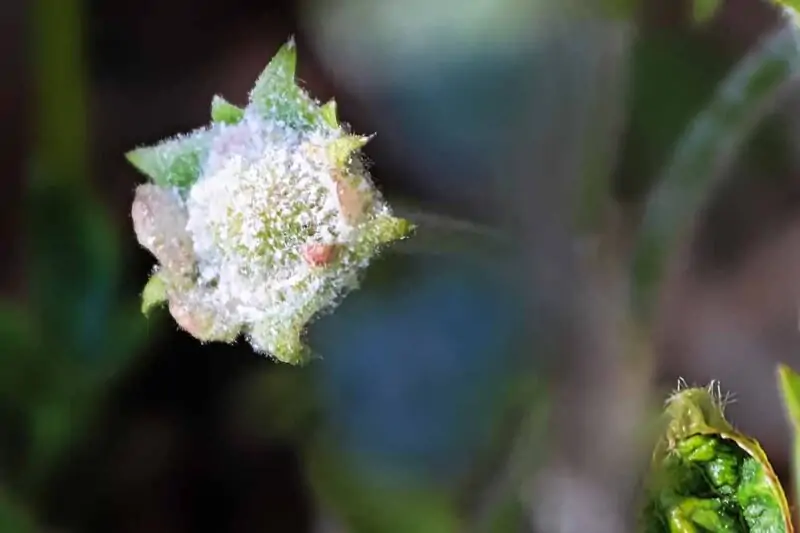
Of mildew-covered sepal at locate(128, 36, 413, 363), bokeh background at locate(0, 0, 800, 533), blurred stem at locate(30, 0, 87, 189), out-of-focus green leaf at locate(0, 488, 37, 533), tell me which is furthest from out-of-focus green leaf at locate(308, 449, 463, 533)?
mildew-covered sepal at locate(128, 36, 413, 363)

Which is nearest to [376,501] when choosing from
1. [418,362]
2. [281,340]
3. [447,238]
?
[418,362]

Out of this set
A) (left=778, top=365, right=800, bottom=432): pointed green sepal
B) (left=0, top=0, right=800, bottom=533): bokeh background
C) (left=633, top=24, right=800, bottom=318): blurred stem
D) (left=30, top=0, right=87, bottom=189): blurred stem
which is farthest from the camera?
(left=30, top=0, right=87, bottom=189): blurred stem

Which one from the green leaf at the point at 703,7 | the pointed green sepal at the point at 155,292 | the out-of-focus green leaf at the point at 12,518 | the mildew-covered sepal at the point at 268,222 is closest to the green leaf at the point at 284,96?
the mildew-covered sepal at the point at 268,222

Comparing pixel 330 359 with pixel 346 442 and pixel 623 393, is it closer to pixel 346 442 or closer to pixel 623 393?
pixel 346 442

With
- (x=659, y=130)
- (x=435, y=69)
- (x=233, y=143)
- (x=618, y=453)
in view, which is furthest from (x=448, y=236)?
(x=659, y=130)

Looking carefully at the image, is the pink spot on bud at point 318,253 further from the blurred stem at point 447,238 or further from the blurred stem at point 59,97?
the blurred stem at point 59,97

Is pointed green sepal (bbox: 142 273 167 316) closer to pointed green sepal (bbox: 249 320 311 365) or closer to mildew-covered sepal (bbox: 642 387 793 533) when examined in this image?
pointed green sepal (bbox: 249 320 311 365)

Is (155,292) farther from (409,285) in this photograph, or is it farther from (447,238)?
(409,285)
